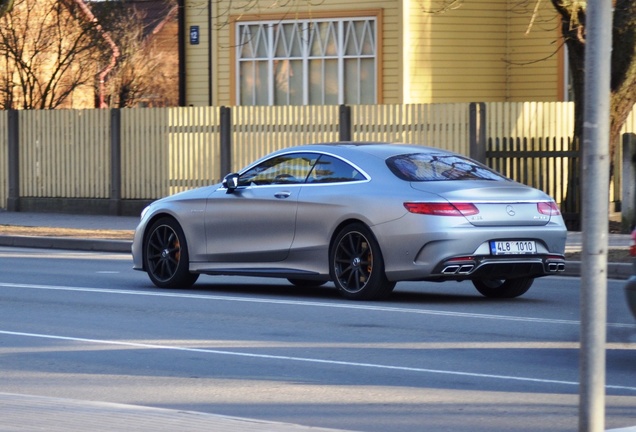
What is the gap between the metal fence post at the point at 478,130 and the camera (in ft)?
73.4

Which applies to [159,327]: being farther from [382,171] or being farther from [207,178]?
[207,178]

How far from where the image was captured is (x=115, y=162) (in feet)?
84.6

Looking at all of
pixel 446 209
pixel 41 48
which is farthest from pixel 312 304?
pixel 41 48

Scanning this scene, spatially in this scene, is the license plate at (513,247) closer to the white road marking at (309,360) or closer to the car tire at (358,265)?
the car tire at (358,265)

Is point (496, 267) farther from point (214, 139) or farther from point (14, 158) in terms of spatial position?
point (14, 158)

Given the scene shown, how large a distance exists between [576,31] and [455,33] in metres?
8.25

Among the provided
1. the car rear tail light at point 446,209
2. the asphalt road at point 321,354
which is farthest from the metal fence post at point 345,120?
the car rear tail light at point 446,209

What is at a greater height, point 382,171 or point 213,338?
point 382,171

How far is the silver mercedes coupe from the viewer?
1188 centimetres

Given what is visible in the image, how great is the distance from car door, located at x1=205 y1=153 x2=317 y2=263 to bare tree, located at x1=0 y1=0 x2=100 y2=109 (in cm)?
1781

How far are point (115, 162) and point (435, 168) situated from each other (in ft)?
46.4

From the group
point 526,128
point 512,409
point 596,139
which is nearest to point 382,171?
point 512,409

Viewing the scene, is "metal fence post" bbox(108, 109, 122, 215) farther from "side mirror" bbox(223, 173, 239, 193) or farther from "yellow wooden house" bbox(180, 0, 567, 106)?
"side mirror" bbox(223, 173, 239, 193)

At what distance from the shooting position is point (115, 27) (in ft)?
107
